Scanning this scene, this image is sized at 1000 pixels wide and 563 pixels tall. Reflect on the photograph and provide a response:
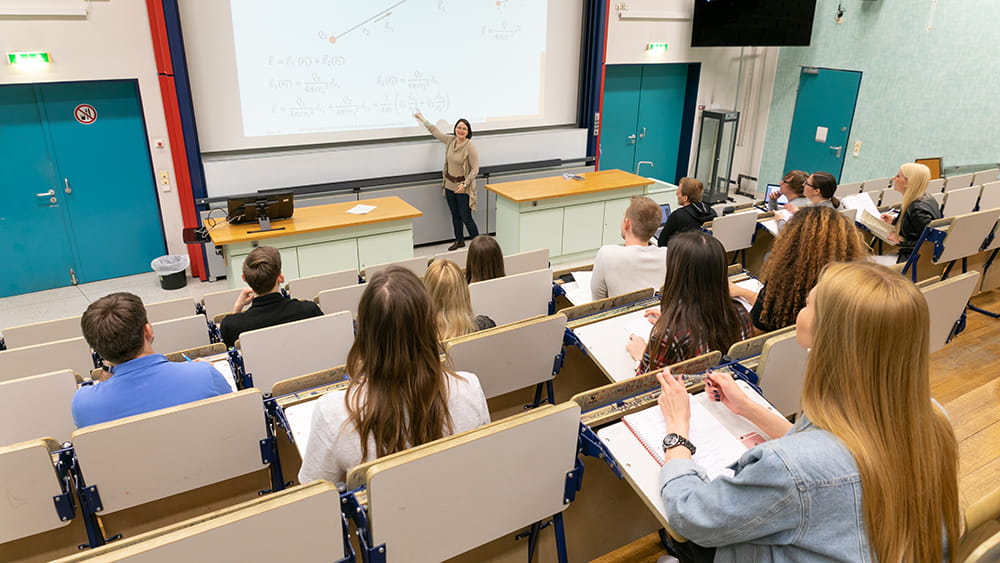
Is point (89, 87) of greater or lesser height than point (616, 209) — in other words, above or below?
above

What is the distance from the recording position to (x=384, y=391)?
1.64 m

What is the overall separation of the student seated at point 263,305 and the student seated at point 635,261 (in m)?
1.58

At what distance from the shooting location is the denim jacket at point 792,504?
3.66ft

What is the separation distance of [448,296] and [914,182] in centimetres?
353

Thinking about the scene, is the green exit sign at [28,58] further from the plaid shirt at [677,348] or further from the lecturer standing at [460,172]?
the plaid shirt at [677,348]

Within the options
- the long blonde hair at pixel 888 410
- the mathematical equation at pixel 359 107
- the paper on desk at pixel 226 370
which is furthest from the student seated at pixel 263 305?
the mathematical equation at pixel 359 107

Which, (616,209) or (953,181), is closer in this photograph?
(953,181)

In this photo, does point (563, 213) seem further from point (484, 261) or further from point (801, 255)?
point (801, 255)

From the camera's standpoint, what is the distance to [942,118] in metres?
7.01

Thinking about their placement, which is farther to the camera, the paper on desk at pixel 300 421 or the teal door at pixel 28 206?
the teal door at pixel 28 206

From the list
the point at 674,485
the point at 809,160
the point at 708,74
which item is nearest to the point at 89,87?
the point at 674,485

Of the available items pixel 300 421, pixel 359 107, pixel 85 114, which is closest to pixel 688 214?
pixel 300 421

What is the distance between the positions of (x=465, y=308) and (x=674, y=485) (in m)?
1.38

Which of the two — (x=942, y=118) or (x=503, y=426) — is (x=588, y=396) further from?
(x=942, y=118)
